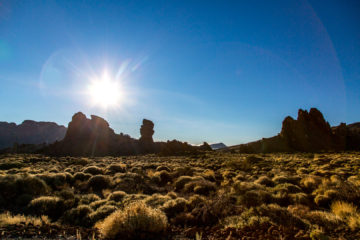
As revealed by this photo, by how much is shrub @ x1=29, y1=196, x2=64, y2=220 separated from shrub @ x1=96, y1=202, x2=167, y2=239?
361cm

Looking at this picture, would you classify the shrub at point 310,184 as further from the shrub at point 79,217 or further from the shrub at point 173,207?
the shrub at point 79,217

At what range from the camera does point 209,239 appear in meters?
4.70

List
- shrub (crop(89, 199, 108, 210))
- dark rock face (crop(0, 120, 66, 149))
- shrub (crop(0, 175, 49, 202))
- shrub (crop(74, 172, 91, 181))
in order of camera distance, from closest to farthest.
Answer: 1. shrub (crop(89, 199, 108, 210))
2. shrub (crop(0, 175, 49, 202))
3. shrub (crop(74, 172, 91, 181))
4. dark rock face (crop(0, 120, 66, 149))

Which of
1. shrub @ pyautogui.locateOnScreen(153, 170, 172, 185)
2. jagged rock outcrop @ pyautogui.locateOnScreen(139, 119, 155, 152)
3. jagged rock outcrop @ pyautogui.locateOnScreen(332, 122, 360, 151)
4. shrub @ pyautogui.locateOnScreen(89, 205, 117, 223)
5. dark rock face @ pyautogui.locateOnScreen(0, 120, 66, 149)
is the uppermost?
dark rock face @ pyautogui.locateOnScreen(0, 120, 66, 149)

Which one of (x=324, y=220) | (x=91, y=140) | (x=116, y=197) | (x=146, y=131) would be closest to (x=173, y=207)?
(x=116, y=197)

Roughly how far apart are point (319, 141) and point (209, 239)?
69889mm

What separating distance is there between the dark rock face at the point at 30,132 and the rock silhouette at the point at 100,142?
93.3m

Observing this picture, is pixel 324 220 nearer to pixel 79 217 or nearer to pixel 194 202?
pixel 194 202

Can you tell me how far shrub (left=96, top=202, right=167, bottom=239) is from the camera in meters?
4.63

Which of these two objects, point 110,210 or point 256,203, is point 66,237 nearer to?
point 110,210

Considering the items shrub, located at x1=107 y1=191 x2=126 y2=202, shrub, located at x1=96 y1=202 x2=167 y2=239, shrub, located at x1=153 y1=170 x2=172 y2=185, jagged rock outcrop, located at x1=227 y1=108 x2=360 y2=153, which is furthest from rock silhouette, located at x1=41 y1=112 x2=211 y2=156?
shrub, located at x1=96 y1=202 x2=167 y2=239

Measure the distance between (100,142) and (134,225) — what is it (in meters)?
84.1

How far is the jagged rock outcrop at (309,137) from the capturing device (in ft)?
179

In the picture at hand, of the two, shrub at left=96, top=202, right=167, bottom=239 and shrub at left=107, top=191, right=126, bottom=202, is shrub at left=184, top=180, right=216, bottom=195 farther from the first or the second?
shrub at left=96, top=202, right=167, bottom=239
